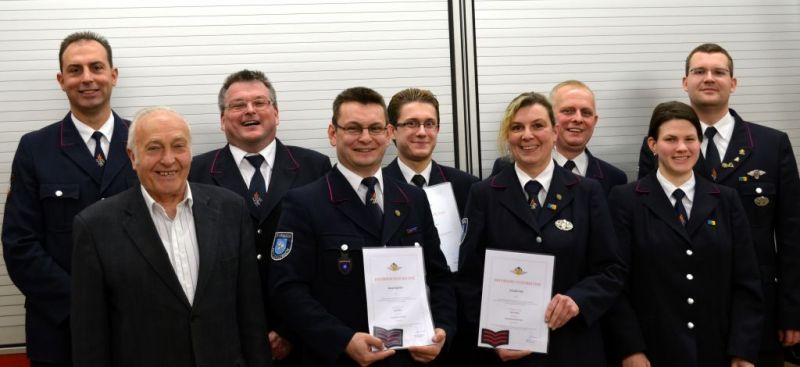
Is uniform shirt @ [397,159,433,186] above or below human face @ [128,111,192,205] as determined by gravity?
below

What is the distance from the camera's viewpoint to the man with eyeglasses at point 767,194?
4062mm

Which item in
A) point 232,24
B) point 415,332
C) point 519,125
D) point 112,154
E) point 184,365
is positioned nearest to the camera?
point 184,365

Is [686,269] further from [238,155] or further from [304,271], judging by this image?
[238,155]

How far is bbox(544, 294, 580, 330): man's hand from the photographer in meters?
3.29

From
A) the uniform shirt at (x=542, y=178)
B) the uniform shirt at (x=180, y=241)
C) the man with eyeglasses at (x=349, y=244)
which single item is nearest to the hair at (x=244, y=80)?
the man with eyeglasses at (x=349, y=244)

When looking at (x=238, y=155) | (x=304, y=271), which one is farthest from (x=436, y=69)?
(x=304, y=271)

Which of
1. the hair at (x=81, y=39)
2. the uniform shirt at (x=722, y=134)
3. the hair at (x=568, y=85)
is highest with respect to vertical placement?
the hair at (x=81, y=39)

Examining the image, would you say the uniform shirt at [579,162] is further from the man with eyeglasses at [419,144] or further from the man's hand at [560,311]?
the man's hand at [560,311]

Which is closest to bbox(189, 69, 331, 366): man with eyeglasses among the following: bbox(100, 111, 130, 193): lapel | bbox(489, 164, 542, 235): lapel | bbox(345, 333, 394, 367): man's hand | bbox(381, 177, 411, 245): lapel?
bbox(100, 111, 130, 193): lapel

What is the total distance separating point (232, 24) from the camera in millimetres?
4320

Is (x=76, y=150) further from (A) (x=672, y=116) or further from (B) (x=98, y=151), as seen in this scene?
(A) (x=672, y=116)

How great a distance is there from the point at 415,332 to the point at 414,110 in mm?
1289

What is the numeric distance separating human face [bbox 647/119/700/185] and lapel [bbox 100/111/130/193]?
2559mm

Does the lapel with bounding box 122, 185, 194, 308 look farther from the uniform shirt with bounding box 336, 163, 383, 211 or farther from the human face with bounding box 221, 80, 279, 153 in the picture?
the human face with bounding box 221, 80, 279, 153
